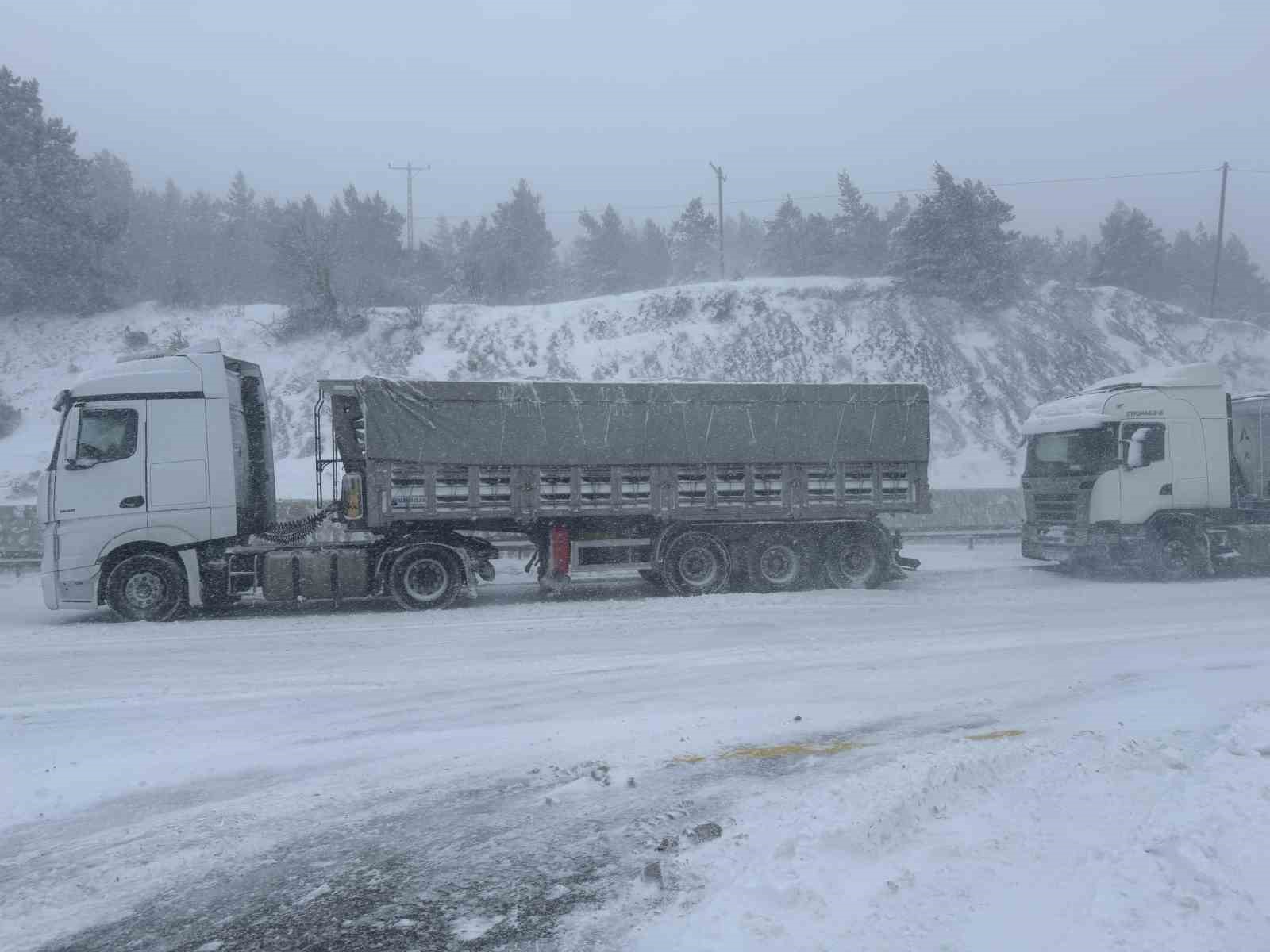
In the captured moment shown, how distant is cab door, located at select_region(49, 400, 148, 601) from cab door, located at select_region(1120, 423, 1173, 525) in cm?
1454

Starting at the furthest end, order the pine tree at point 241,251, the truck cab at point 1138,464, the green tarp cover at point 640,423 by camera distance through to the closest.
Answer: the pine tree at point 241,251 → the truck cab at point 1138,464 → the green tarp cover at point 640,423

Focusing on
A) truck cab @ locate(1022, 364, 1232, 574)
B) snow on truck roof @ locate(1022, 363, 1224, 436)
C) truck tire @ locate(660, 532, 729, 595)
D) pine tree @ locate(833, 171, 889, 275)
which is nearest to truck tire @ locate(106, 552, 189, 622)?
truck tire @ locate(660, 532, 729, 595)

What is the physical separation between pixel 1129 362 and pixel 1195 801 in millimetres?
46680

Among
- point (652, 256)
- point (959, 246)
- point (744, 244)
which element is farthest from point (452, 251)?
point (959, 246)

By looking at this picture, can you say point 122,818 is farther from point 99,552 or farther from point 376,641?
point 99,552

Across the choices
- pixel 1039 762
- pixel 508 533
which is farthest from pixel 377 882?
pixel 508 533

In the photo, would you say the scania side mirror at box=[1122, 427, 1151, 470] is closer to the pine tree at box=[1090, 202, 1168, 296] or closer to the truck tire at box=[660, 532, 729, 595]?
the truck tire at box=[660, 532, 729, 595]

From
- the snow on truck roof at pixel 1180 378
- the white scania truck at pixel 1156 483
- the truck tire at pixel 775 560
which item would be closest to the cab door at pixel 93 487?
the truck tire at pixel 775 560

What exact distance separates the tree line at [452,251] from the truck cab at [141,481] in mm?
29390

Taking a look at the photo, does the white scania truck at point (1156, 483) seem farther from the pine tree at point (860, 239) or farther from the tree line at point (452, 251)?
the pine tree at point (860, 239)

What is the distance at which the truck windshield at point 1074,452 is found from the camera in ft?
48.8

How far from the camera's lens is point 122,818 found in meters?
4.89

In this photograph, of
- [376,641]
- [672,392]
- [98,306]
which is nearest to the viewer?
[376,641]

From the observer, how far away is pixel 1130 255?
57.0 metres
